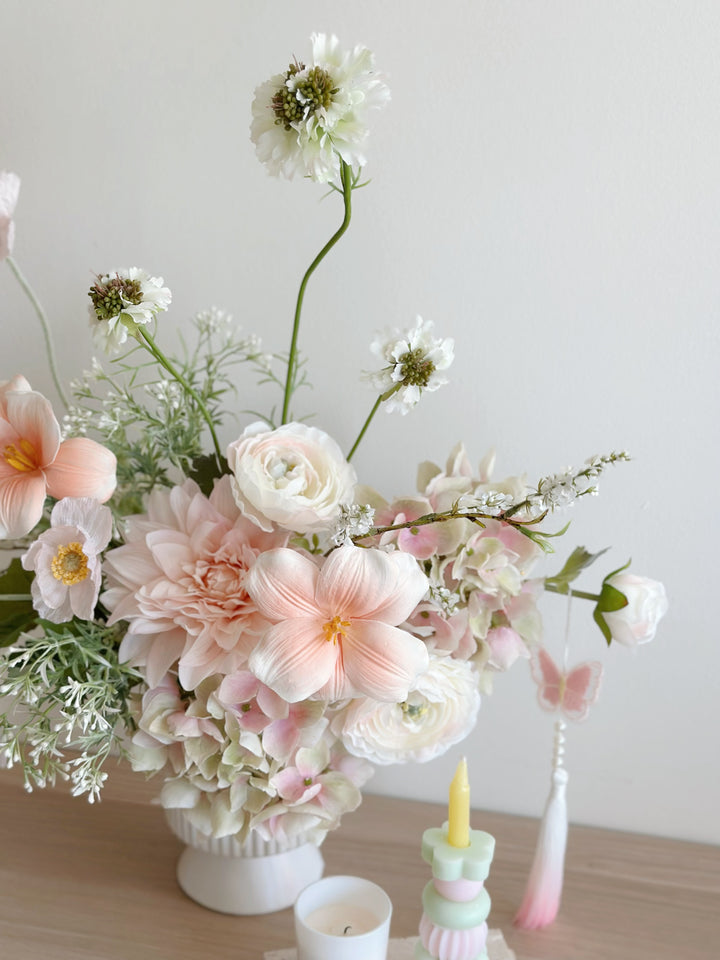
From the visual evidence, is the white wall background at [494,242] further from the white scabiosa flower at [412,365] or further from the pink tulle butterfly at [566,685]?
the white scabiosa flower at [412,365]

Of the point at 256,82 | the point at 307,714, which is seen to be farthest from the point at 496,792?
the point at 256,82

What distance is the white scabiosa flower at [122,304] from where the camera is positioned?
2.06 ft

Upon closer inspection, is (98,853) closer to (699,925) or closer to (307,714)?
(307,714)

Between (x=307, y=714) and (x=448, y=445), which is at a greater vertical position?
(x=448, y=445)

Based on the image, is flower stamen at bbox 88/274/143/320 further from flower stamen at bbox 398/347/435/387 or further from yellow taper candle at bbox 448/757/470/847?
yellow taper candle at bbox 448/757/470/847

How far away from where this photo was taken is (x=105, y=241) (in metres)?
0.93

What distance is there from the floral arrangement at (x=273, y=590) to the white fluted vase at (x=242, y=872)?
6cm

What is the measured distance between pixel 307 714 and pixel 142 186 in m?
0.54

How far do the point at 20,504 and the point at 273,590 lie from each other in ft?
0.69

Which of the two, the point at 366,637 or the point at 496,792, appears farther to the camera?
the point at 496,792

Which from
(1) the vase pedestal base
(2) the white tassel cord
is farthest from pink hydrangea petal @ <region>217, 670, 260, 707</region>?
(2) the white tassel cord

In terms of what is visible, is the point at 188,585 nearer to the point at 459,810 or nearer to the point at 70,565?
the point at 70,565

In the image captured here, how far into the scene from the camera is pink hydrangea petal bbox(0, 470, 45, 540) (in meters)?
0.68

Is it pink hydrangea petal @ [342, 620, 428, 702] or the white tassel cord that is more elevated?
pink hydrangea petal @ [342, 620, 428, 702]
